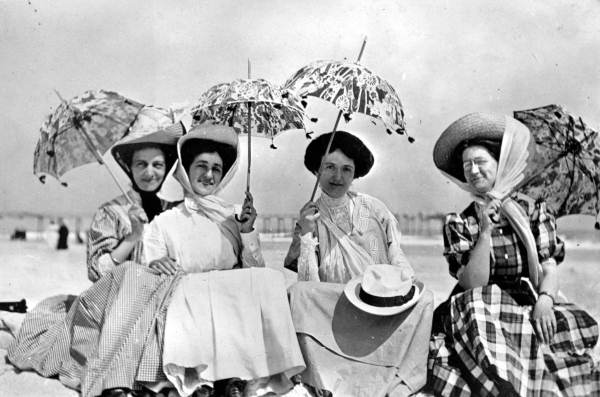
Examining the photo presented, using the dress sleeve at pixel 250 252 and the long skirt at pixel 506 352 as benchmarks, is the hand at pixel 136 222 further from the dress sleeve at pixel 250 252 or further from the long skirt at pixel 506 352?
the long skirt at pixel 506 352

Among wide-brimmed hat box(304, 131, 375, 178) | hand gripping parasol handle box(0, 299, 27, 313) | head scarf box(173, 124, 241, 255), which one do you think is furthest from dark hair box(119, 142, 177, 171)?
hand gripping parasol handle box(0, 299, 27, 313)

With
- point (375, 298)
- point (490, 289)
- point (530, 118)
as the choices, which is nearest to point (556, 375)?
point (490, 289)

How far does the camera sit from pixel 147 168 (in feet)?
16.4

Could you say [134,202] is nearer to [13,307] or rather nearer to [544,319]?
[13,307]

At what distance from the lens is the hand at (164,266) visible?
14.0ft

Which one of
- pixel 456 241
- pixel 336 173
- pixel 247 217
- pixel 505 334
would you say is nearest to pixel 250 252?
pixel 247 217

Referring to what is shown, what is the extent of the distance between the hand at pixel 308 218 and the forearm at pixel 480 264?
3.66 feet

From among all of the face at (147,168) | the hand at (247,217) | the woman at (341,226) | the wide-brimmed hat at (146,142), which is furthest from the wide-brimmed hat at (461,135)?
the face at (147,168)

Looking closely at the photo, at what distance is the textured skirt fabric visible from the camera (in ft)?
12.5

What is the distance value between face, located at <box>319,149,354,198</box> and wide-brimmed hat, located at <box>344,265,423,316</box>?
908mm

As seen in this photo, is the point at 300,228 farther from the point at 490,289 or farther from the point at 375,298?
the point at 490,289

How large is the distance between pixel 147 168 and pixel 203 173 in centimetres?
46

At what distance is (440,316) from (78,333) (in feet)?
7.70

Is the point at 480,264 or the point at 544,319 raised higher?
the point at 480,264
